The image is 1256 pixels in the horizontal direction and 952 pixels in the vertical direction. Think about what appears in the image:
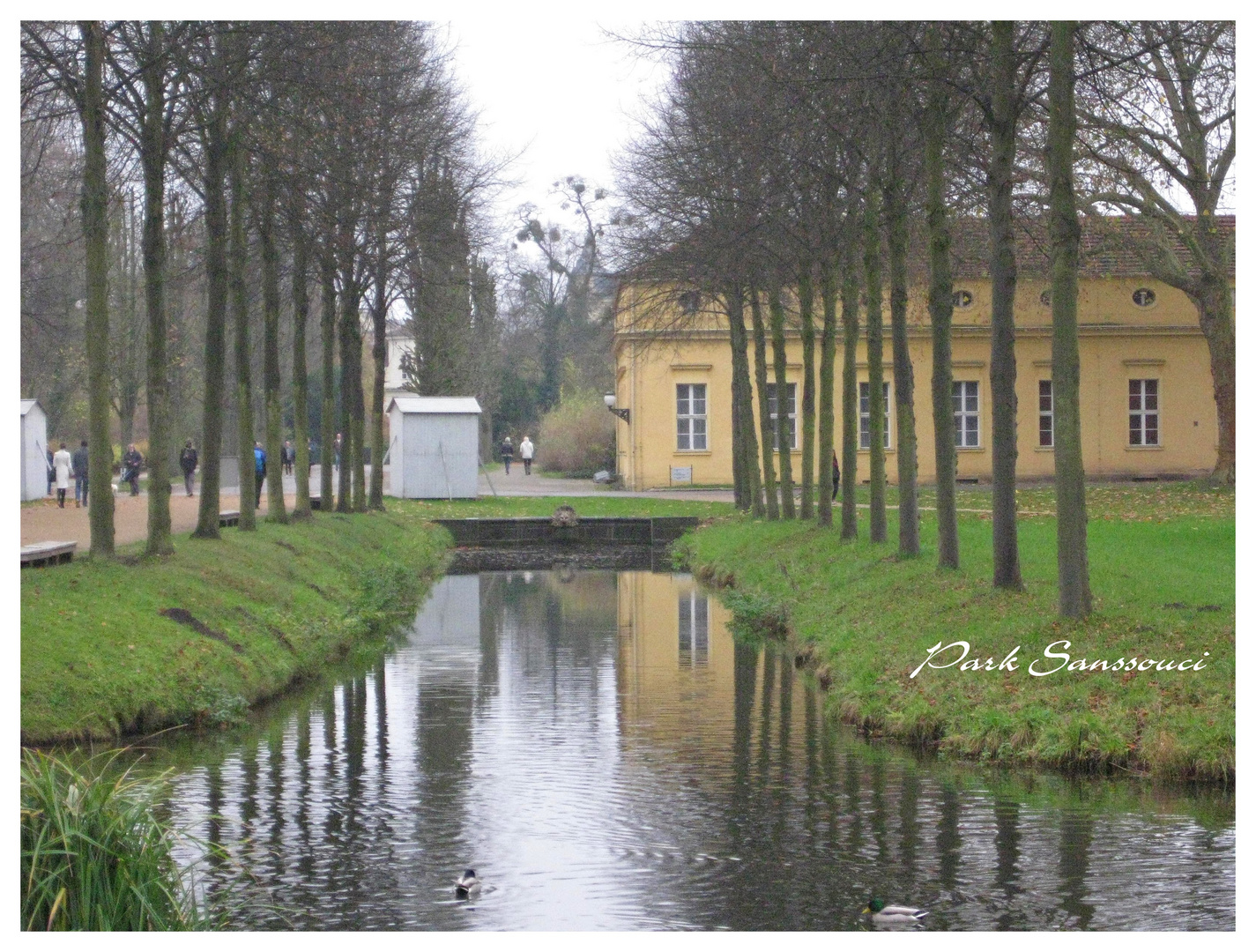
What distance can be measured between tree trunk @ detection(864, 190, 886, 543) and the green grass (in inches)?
580

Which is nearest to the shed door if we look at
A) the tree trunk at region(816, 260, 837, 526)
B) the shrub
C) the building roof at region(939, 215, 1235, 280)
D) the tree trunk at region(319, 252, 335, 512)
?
the tree trunk at region(319, 252, 335, 512)

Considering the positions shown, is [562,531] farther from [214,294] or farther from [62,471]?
[214,294]

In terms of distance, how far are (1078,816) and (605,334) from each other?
61431mm

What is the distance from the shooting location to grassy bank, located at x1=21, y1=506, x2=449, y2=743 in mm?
12789

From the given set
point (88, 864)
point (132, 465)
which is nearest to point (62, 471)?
point (132, 465)

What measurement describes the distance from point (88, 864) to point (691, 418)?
142ft

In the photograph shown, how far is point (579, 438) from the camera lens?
203ft

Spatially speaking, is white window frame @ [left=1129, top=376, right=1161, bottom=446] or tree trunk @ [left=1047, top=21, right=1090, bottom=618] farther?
white window frame @ [left=1129, top=376, right=1161, bottom=446]

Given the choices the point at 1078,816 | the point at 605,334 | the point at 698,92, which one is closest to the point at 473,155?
the point at 698,92

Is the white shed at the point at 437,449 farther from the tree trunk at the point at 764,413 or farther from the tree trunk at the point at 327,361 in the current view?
the tree trunk at the point at 764,413

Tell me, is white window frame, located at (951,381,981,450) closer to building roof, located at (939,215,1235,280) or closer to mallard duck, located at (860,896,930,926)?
building roof, located at (939,215,1235,280)

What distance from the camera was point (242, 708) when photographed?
47.0 feet

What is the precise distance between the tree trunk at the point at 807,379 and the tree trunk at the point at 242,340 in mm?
8743

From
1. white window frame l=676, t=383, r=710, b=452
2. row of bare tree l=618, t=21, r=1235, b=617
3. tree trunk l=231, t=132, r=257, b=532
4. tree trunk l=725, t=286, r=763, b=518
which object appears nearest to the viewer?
row of bare tree l=618, t=21, r=1235, b=617
